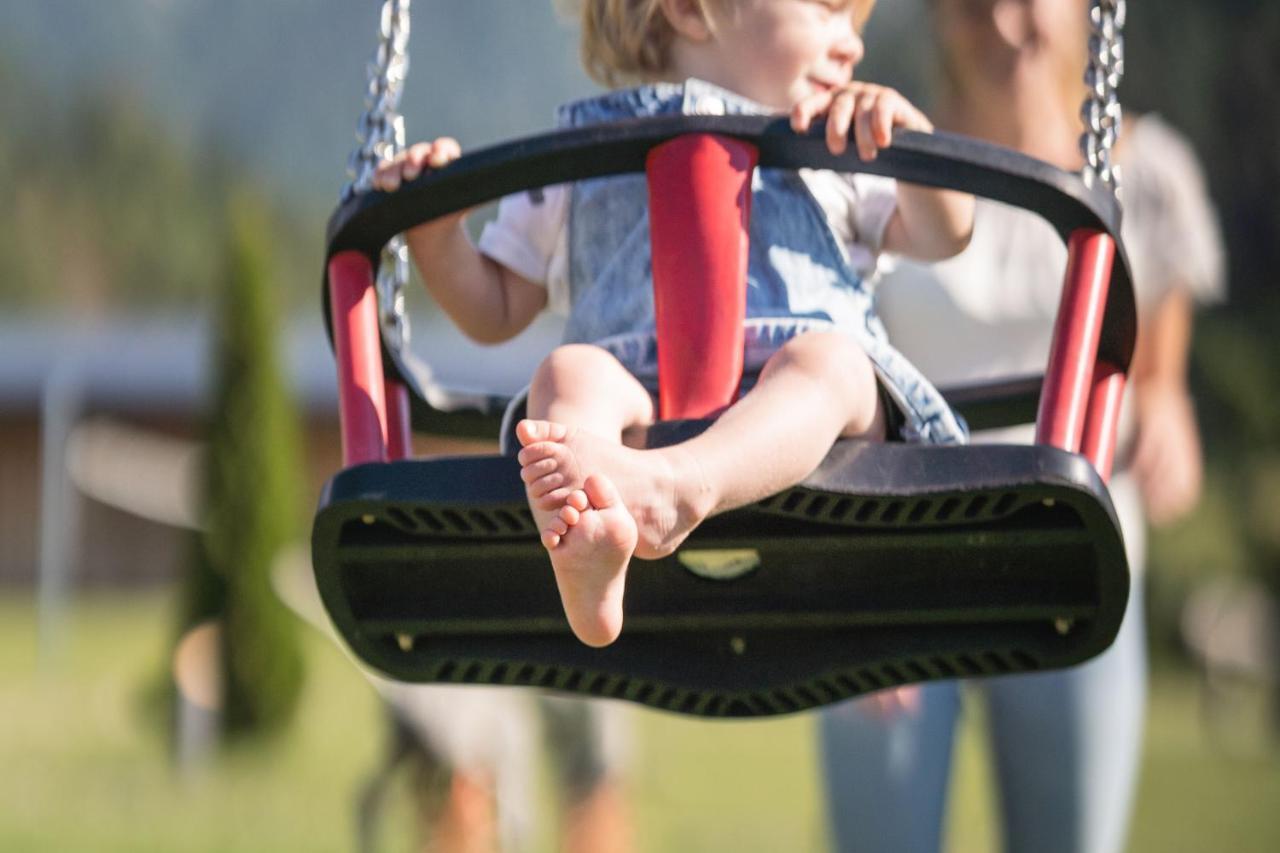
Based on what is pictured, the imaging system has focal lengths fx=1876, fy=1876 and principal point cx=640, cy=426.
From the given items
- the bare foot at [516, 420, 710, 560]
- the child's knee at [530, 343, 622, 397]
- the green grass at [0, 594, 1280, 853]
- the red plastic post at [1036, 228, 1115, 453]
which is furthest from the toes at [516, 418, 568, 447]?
the green grass at [0, 594, 1280, 853]

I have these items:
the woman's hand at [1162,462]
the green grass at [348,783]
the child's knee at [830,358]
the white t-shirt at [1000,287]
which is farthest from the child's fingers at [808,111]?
the green grass at [348,783]

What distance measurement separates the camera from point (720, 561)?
127 cm

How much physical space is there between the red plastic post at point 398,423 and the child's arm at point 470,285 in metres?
0.08

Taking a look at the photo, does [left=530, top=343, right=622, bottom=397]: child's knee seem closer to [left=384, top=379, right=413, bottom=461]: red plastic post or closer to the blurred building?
[left=384, top=379, right=413, bottom=461]: red plastic post

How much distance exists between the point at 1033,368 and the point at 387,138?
2.75ft

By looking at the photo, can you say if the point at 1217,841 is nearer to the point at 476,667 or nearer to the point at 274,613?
the point at 274,613

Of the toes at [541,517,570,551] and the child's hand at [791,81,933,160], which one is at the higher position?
the child's hand at [791,81,933,160]

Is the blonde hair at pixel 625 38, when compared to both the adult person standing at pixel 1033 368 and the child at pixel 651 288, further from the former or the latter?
the adult person standing at pixel 1033 368

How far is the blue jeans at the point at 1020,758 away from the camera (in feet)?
5.83

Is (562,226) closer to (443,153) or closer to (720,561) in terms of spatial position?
(443,153)

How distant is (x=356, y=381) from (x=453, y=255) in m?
0.17

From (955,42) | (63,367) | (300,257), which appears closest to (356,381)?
(955,42)

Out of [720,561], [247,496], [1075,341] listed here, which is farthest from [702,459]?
[247,496]

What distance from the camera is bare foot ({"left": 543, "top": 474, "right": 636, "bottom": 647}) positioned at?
106 cm
